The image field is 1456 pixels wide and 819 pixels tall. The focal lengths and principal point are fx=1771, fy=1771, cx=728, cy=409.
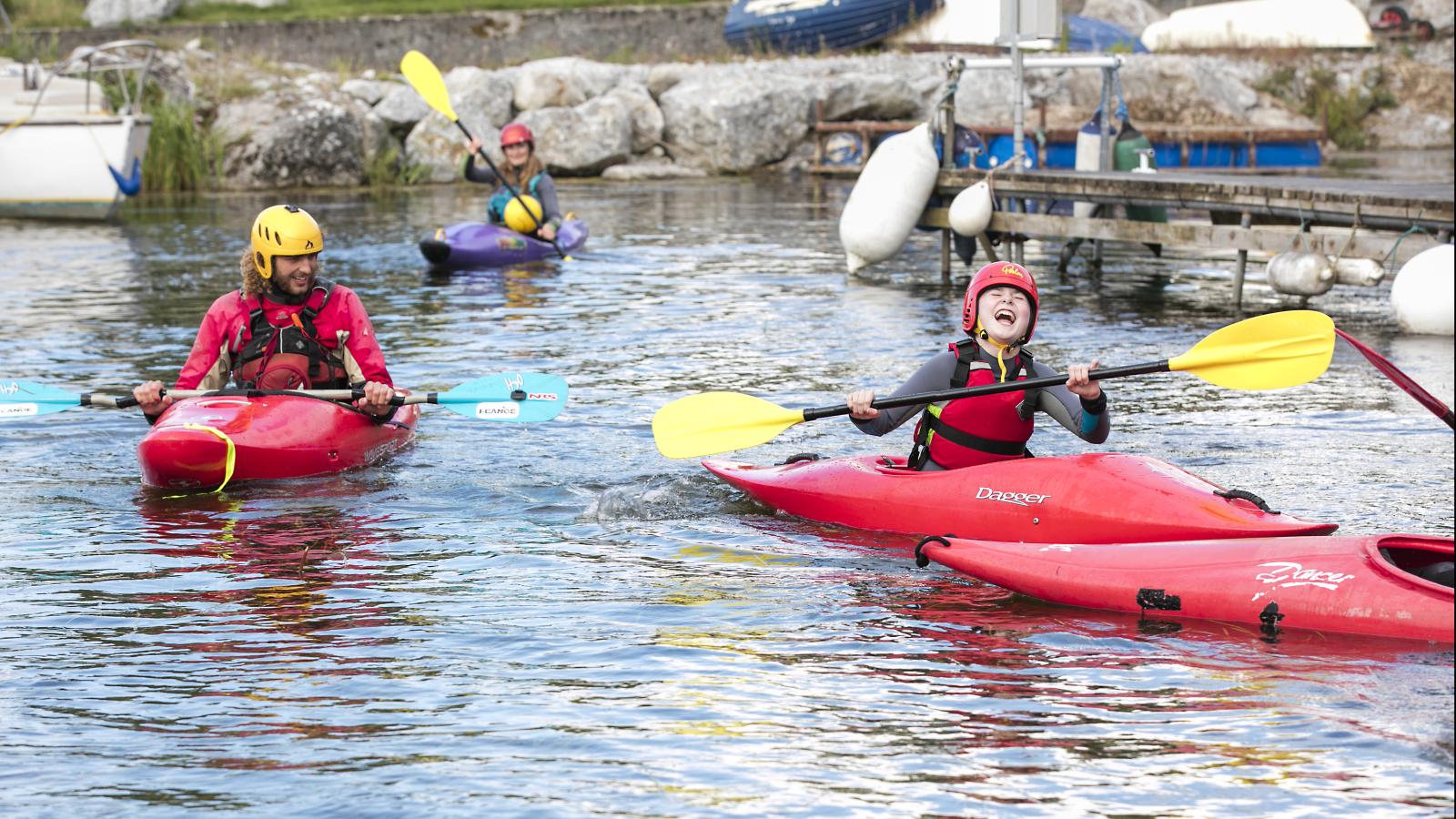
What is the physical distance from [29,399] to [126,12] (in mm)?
23380

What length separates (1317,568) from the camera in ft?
17.4

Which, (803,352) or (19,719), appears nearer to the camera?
(19,719)

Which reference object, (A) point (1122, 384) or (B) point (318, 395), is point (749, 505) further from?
(A) point (1122, 384)

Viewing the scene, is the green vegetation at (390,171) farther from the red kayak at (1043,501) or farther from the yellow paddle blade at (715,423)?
the red kayak at (1043,501)

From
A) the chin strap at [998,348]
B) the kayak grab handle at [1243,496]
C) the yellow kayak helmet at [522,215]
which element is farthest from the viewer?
the yellow kayak helmet at [522,215]

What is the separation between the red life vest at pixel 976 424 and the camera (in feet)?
21.5

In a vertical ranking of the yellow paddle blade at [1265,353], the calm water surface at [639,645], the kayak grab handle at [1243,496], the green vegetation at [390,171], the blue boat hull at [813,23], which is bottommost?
the calm water surface at [639,645]

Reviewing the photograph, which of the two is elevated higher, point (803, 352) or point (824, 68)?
point (824, 68)

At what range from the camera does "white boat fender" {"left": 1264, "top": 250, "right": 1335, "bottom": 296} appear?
1177 centimetres

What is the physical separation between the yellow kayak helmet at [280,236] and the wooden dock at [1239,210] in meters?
7.28

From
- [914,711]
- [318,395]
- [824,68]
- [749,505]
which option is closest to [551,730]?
[914,711]

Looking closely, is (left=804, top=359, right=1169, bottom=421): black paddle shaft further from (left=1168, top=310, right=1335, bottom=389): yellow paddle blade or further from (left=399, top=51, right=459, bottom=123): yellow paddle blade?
(left=399, top=51, right=459, bottom=123): yellow paddle blade

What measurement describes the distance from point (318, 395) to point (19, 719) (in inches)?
118

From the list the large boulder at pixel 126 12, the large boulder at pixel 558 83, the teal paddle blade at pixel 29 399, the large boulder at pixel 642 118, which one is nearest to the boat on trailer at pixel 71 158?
the large boulder at pixel 558 83
